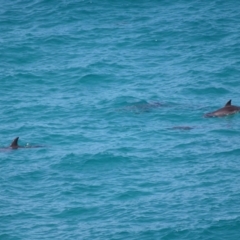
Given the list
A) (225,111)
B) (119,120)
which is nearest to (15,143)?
(119,120)

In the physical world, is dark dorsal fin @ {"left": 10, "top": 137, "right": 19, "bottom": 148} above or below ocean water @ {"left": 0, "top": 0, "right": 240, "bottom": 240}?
above

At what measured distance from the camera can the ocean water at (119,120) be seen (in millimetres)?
22938

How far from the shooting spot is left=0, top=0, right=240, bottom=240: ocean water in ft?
75.3

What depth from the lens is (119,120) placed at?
32.3 meters

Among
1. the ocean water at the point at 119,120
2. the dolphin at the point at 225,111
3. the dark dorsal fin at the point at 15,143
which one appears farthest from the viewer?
the dolphin at the point at 225,111

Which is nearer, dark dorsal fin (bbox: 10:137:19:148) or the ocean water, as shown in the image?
the ocean water

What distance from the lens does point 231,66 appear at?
126ft

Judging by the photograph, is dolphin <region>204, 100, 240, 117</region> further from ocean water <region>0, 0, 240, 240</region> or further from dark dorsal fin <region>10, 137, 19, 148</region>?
dark dorsal fin <region>10, 137, 19, 148</region>

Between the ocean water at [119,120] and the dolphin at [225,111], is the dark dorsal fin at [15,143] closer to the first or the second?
the ocean water at [119,120]

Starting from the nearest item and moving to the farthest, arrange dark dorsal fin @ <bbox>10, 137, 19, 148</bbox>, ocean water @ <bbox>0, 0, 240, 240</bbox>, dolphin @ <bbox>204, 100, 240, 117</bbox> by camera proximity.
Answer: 1. ocean water @ <bbox>0, 0, 240, 240</bbox>
2. dark dorsal fin @ <bbox>10, 137, 19, 148</bbox>
3. dolphin @ <bbox>204, 100, 240, 117</bbox>

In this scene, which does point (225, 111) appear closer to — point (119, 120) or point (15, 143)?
point (119, 120)

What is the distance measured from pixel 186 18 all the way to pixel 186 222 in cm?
2606

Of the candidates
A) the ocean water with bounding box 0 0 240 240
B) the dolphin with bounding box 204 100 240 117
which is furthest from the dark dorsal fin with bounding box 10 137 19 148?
the dolphin with bounding box 204 100 240 117

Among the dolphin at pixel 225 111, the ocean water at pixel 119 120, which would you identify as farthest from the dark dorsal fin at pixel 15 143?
the dolphin at pixel 225 111
